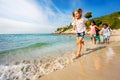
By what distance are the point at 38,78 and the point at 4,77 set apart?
1.22 m

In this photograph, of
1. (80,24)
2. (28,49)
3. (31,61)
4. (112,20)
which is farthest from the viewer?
(112,20)

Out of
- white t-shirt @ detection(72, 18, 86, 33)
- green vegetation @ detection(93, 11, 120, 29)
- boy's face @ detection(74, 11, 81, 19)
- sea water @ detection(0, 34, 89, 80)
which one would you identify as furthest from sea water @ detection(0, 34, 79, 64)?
green vegetation @ detection(93, 11, 120, 29)

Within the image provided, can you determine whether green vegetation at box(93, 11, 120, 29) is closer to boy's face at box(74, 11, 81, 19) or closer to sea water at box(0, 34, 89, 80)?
sea water at box(0, 34, 89, 80)

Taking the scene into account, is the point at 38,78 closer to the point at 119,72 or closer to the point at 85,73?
the point at 85,73

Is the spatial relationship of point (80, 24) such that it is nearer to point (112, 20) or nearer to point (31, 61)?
point (31, 61)

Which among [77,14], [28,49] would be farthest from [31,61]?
[28,49]

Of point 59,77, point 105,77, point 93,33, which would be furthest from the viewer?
point 93,33

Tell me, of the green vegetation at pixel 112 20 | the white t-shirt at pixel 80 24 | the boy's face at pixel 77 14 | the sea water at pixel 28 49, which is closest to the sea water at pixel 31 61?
the sea water at pixel 28 49

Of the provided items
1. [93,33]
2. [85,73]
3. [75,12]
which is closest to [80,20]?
[75,12]

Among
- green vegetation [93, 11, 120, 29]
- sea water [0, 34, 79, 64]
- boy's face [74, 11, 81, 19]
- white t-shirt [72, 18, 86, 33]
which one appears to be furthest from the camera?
green vegetation [93, 11, 120, 29]

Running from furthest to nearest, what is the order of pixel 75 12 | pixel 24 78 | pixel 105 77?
pixel 75 12, pixel 24 78, pixel 105 77

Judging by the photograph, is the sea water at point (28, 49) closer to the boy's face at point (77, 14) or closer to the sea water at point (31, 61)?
the sea water at point (31, 61)

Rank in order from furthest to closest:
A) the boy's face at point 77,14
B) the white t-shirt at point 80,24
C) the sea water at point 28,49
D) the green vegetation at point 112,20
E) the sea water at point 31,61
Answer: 1. the green vegetation at point 112,20
2. the sea water at point 28,49
3. the white t-shirt at point 80,24
4. the boy's face at point 77,14
5. the sea water at point 31,61

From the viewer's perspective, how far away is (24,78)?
4668 mm
